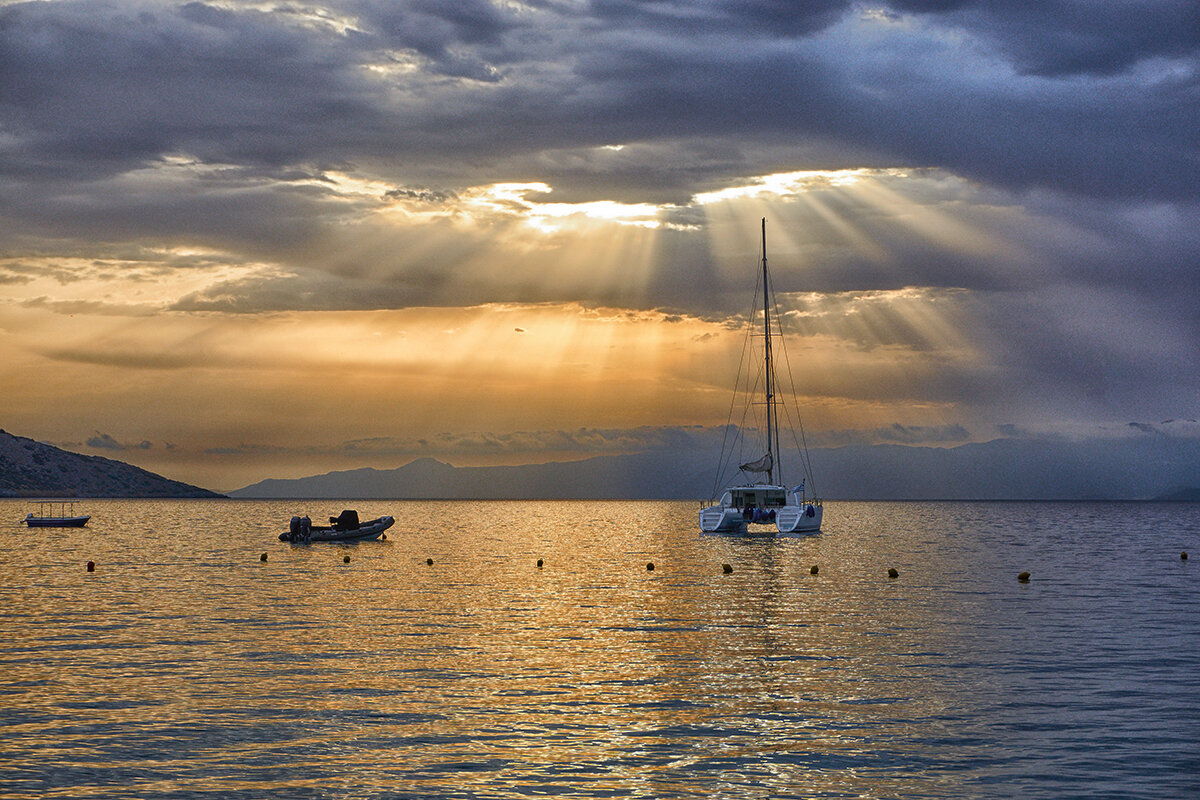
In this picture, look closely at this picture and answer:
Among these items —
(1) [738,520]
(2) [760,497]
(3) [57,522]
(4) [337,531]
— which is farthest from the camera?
(3) [57,522]

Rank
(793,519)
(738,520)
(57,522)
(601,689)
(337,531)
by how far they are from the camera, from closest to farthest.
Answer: (601,689) < (793,519) < (738,520) < (337,531) < (57,522)

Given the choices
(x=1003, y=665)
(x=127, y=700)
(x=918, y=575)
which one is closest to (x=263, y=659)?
(x=127, y=700)

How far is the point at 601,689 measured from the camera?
90.1 ft

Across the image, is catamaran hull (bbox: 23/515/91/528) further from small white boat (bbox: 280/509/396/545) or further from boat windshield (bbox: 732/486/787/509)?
boat windshield (bbox: 732/486/787/509)

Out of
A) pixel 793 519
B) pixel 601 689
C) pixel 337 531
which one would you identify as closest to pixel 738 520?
pixel 793 519

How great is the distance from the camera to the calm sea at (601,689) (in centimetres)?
1934

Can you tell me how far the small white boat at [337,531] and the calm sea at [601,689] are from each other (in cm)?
4456

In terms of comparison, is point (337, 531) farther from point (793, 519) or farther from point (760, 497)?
point (793, 519)

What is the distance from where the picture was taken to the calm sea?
63.5 feet

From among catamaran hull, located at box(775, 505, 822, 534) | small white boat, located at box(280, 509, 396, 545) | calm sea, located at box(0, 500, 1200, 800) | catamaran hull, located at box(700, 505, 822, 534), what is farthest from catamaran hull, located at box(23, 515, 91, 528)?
catamaran hull, located at box(775, 505, 822, 534)

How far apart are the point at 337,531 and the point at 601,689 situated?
86.5 metres

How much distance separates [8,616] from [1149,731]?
4231 centimetres

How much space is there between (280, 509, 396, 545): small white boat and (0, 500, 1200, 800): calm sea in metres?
44.6

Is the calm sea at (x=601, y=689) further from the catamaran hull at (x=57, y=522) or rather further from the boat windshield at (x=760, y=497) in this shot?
the catamaran hull at (x=57, y=522)
